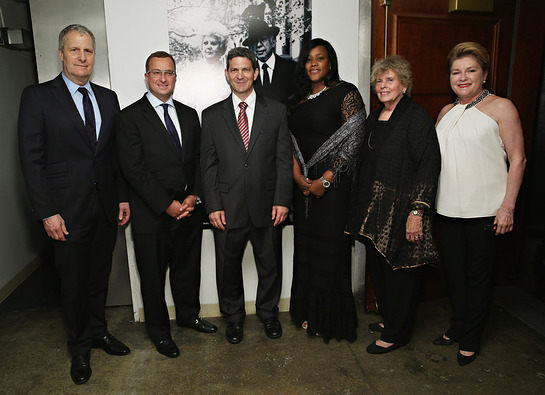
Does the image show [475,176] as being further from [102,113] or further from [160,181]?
[102,113]

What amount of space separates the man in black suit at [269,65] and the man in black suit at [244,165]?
0.32m

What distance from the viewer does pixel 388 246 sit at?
249 cm

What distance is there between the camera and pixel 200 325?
3.03 meters

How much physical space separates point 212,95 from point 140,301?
1609 millimetres

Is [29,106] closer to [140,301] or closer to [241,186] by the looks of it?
[241,186]

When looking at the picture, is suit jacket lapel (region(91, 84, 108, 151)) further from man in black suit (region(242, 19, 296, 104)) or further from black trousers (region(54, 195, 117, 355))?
man in black suit (region(242, 19, 296, 104))

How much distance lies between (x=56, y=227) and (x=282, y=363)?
153 cm

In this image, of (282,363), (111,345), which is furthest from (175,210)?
(282,363)

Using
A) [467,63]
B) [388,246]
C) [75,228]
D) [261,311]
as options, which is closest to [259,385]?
[261,311]

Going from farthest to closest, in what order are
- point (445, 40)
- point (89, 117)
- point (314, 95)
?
point (445, 40) < point (314, 95) < point (89, 117)

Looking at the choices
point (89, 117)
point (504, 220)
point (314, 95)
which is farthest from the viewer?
point (314, 95)

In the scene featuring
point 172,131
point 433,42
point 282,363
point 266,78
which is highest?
point 433,42

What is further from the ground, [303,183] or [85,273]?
[303,183]

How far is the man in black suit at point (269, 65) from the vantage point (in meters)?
2.98
